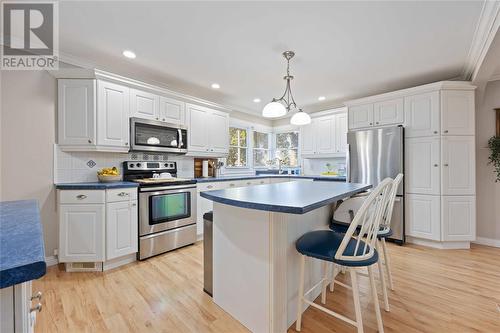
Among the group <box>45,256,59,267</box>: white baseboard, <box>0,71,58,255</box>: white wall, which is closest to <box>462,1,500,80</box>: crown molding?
<box>0,71,58,255</box>: white wall

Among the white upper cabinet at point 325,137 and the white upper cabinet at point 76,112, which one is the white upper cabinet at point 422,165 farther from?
the white upper cabinet at point 76,112

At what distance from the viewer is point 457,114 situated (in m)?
3.29

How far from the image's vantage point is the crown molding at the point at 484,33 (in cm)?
195

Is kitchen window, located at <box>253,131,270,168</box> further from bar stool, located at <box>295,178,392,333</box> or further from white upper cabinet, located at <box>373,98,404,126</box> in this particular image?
bar stool, located at <box>295,178,392,333</box>

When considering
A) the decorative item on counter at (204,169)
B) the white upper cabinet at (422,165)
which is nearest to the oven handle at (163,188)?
the decorative item on counter at (204,169)

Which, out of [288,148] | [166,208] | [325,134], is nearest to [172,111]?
[166,208]

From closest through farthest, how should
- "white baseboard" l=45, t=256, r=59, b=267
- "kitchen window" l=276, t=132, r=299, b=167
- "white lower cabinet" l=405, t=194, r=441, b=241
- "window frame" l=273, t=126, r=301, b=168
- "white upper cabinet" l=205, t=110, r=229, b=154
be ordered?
"white baseboard" l=45, t=256, r=59, b=267 < "white lower cabinet" l=405, t=194, r=441, b=241 < "white upper cabinet" l=205, t=110, r=229, b=154 < "window frame" l=273, t=126, r=301, b=168 < "kitchen window" l=276, t=132, r=299, b=167

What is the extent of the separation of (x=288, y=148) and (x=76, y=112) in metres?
4.38

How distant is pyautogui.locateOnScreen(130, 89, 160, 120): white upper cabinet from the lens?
3182 millimetres

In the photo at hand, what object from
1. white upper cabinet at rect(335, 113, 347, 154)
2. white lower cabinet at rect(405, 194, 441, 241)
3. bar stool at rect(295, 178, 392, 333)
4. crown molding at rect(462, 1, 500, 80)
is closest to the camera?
bar stool at rect(295, 178, 392, 333)

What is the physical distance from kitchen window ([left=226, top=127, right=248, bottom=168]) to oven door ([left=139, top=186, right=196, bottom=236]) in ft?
5.91

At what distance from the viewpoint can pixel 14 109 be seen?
101 inches

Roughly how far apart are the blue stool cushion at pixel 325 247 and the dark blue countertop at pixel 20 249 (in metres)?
1.35

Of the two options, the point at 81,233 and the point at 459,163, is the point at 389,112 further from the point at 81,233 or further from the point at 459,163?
the point at 81,233
